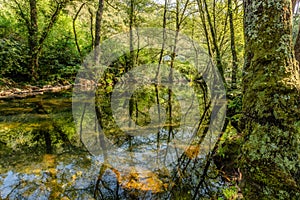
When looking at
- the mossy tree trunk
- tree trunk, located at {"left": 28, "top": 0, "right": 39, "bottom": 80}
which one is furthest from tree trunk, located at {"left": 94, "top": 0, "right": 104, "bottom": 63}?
the mossy tree trunk

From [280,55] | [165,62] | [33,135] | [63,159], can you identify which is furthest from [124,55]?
[280,55]

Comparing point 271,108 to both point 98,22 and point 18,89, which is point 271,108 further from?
point 18,89

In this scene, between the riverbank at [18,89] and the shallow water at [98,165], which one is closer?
the shallow water at [98,165]

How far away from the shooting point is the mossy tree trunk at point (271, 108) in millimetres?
1535

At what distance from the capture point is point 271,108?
1606 millimetres

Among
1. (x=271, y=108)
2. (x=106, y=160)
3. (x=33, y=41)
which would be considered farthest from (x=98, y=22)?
(x=271, y=108)

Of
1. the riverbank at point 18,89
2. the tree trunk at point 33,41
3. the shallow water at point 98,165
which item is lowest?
the shallow water at point 98,165

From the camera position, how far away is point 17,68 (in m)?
10.9

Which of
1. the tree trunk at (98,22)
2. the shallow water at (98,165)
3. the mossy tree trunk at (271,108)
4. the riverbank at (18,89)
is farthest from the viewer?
the tree trunk at (98,22)

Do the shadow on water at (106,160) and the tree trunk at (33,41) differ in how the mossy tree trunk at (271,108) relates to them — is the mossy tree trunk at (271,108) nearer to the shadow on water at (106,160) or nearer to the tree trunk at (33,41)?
the shadow on water at (106,160)

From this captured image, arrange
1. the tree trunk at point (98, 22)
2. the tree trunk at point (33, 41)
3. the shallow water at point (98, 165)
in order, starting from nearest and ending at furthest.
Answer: the shallow water at point (98, 165)
the tree trunk at point (98, 22)
the tree trunk at point (33, 41)

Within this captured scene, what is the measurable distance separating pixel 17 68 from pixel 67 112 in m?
5.59

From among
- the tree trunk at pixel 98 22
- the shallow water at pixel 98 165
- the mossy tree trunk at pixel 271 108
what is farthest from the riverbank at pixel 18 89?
the mossy tree trunk at pixel 271 108

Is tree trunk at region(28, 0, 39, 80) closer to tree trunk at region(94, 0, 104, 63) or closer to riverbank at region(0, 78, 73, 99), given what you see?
riverbank at region(0, 78, 73, 99)
